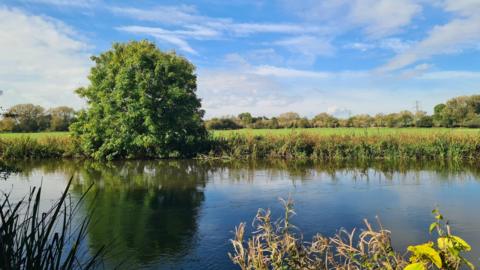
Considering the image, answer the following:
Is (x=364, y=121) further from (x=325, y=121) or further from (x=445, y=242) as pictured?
(x=445, y=242)

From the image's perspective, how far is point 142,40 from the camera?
77.5 ft

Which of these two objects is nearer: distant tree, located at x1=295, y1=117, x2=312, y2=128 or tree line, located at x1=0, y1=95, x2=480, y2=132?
tree line, located at x1=0, y1=95, x2=480, y2=132

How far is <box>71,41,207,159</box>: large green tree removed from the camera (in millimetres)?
21781

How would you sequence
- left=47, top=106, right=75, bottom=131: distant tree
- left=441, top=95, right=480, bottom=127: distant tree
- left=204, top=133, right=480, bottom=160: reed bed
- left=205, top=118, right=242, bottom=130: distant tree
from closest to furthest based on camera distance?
left=204, top=133, right=480, bottom=160: reed bed < left=47, top=106, right=75, bottom=131: distant tree < left=205, top=118, right=242, bottom=130: distant tree < left=441, top=95, right=480, bottom=127: distant tree

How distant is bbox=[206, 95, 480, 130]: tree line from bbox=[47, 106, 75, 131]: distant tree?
1346 centimetres

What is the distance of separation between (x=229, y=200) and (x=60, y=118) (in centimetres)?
3322

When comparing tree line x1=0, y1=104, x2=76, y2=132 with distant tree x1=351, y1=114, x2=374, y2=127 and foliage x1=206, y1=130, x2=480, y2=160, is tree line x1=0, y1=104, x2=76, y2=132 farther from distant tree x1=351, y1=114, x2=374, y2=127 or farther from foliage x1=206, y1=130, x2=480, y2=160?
distant tree x1=351, y1=114, x2=374, y2=127

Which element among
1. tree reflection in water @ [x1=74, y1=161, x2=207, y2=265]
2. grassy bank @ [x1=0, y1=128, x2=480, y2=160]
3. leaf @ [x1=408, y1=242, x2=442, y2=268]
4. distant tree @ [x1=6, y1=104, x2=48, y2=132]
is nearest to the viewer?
leaf @ [x1=408, y1=242, x2=442, y2=268]

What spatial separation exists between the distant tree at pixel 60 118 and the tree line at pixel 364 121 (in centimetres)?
1346

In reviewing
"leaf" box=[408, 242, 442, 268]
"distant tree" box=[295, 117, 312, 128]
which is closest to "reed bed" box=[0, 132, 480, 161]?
"distant tree" box=[295, 117, 312, 128]

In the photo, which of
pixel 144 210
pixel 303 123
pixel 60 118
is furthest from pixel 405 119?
pixel 144 210

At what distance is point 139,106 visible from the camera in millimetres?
21672

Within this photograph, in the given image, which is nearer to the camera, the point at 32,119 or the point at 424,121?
the point at 32,119

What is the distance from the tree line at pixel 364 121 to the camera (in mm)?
43375
